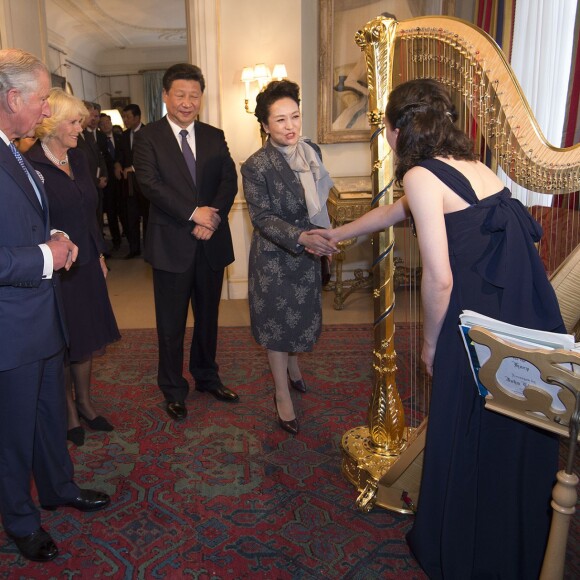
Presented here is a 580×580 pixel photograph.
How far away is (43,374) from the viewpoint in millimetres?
2105

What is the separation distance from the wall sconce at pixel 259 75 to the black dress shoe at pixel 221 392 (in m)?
2.67

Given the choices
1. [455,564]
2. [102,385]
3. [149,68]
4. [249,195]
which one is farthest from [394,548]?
[149,68]

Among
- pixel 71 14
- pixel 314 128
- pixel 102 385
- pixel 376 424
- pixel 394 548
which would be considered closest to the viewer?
pixel 394 548

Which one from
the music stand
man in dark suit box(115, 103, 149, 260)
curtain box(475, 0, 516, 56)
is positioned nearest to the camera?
the music stand

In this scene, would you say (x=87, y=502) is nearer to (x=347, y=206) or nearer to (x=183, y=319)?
(x=183, y=319)

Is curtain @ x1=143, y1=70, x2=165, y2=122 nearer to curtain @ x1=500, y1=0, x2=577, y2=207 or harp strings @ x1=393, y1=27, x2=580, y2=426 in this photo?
curtain @ x1=500, y1=0, x2=577, y2=207

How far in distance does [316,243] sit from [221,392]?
130 cm

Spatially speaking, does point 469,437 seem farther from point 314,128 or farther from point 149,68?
point 149,68

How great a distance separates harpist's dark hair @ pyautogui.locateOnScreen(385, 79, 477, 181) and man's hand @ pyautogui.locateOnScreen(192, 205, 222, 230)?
1374 mm

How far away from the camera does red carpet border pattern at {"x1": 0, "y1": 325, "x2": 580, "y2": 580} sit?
203 centimetres

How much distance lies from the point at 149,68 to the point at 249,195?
13.1 metres

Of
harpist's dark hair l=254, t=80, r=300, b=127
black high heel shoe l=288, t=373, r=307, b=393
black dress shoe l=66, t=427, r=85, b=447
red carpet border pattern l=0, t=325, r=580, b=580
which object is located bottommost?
red carpet border pattern l=0, t=325, r=580, b=580

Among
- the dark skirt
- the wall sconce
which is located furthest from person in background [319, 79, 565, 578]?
the wall sconce

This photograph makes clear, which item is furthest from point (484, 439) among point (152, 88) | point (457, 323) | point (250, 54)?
point (152, 88)
